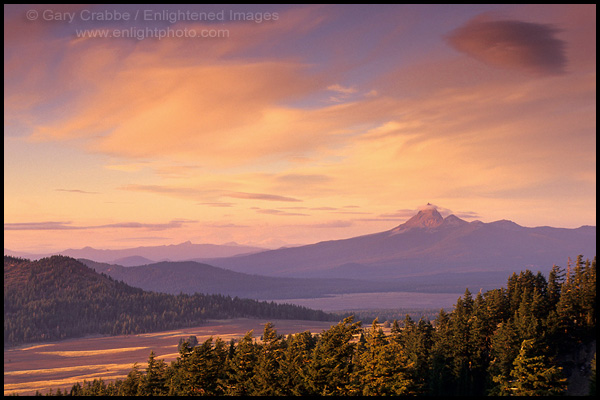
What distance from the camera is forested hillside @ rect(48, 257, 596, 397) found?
65.3m

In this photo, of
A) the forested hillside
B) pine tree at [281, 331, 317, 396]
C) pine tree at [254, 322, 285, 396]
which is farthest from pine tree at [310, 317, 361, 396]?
pine tree at [254, 322, 285, 396]

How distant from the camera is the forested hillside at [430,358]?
6531 centimetres

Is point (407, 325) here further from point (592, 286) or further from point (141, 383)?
point (141, 383)

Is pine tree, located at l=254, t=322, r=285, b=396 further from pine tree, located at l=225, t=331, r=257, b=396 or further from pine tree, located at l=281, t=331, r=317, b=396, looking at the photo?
pine tree, located at l=225, t=331, r=257, b=396

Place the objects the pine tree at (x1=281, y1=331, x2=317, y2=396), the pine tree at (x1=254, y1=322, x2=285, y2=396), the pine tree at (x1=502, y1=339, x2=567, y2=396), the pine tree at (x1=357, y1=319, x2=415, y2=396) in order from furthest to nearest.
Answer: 1. the pine tree at (x1=254, y1=322, x2=285, y2=396)
2. the pine tree at (x1=281, y1=331, x2=317, y2=396)
3. the pine tree at (x1=357, y1=319, x2=415, y2=396)
4. the pine tree at (x1=502, y1=339, x2=567, y2=396)

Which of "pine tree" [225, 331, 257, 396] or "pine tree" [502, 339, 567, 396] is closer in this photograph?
"pine tree" [502, 339, 567, 396]

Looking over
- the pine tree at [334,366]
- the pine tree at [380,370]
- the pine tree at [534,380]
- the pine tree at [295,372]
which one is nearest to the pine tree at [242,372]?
the pine tree at [295,372]

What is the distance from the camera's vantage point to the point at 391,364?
214ft

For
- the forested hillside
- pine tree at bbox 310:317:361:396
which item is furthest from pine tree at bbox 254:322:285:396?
pine tree at bbox 310:317:361:396

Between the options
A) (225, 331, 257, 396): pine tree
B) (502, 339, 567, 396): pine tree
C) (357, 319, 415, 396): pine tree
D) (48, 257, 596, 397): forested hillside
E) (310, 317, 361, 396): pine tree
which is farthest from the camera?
(225, 331, 257, 396): pine tree

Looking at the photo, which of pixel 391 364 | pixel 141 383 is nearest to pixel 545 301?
pixel 391 364

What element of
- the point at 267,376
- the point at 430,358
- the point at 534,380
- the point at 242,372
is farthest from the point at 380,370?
the point at 430,358

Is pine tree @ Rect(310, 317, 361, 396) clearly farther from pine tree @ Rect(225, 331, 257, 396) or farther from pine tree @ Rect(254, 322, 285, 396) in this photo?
pine tree @ Rect(225, 331, 257, 396)

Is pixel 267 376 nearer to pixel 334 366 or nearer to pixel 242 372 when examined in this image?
pixel 242 372
